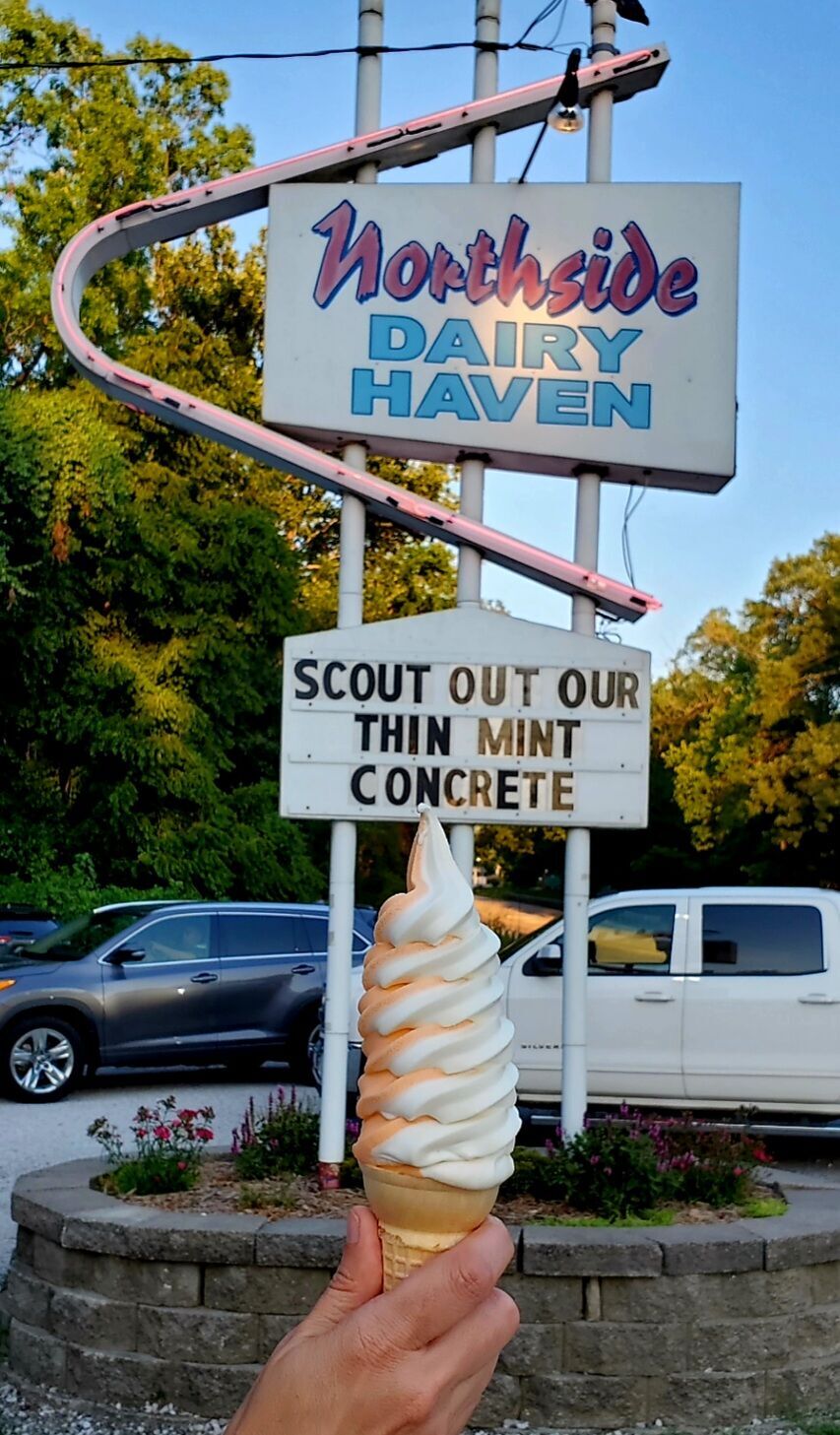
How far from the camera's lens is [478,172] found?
8055 mm

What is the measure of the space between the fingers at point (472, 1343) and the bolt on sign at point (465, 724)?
17.9 feet

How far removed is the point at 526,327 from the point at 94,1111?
879 centimetres

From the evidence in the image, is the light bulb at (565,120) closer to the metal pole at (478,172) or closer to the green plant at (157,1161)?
the metal pole at (478,172)

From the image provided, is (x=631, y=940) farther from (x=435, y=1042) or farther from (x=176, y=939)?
(x=435, y=1042)

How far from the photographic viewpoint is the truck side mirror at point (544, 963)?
1183 centimetres

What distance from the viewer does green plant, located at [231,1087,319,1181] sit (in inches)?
293

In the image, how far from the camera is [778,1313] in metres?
6.21

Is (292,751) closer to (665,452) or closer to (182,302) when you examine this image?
(665,452)

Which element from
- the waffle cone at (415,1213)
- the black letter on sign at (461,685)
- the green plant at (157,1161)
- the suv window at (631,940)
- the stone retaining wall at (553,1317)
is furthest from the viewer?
the suv window at (631,940)

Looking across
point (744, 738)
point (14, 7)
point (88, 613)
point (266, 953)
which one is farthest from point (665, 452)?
point (744, 738)

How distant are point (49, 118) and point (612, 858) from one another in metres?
41.5

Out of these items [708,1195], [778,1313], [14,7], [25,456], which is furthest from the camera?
[14,7]

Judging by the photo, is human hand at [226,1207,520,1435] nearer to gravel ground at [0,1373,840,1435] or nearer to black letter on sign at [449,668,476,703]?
gravel ground at [0,1373,840,1435]

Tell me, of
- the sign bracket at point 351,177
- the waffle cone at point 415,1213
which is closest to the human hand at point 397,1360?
the waffle cone at point 415,1213
